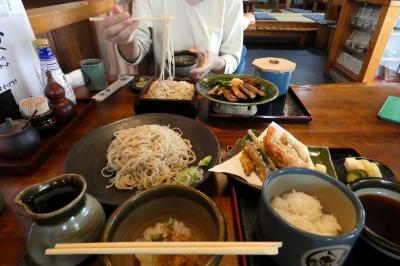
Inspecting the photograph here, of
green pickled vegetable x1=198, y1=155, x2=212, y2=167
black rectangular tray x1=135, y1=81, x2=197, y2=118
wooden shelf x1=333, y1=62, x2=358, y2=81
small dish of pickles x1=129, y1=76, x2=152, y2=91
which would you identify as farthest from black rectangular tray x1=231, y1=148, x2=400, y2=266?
wooden shelf x1=333, y1=62, x2=358, y2=81

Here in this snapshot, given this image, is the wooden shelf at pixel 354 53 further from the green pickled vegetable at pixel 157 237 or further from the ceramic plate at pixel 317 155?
the green pickled vegetable at pixel 157 237

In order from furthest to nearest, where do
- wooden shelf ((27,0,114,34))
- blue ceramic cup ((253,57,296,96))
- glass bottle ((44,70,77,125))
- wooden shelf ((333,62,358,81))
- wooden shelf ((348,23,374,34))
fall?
wooden shelf ((333,62,358,81))
wooden shelf ((348,23,374,34))
wooden shelf ((27,0,114,34))
blue ceramic cup ((253,57,296,96))
glass bottle ((44,70,77,125))

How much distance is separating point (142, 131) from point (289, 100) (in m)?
0.93

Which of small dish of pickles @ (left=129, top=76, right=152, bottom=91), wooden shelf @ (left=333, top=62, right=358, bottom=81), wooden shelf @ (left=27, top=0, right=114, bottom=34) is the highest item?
wooden shelf @ (left=27, top=0, right=114, bottom=34)

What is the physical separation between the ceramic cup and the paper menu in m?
0.27

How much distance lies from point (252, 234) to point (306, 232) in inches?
9.2

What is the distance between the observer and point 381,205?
69 cm

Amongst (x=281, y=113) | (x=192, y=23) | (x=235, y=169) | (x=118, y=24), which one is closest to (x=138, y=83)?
(x=118, y=24)

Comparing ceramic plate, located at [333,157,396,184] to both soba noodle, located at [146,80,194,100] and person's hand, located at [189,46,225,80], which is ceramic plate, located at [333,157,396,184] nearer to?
soba noodle, located at [146,80,194,100]

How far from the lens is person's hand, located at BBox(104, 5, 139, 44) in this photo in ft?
4.33

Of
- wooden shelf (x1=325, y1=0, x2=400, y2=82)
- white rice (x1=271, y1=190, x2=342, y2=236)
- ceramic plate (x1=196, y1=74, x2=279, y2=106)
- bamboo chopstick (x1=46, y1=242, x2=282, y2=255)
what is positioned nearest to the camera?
bamboo chopstick (x1=46, y1=242, x2=282, y2=255)

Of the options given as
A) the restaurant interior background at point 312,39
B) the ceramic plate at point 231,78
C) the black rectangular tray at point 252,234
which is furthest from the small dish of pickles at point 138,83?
the black rectangular tray at point 252,234

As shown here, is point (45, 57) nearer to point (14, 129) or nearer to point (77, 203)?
point (14, 129)

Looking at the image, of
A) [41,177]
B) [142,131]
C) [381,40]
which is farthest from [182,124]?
[381,40]
